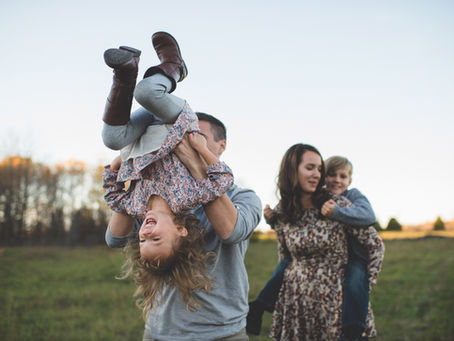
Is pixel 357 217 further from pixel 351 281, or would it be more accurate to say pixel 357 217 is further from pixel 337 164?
pixel 337 164

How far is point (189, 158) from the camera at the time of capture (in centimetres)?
207

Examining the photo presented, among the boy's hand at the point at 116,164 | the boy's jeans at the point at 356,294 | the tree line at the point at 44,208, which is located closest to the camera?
the boy's hand at the point at 116,164

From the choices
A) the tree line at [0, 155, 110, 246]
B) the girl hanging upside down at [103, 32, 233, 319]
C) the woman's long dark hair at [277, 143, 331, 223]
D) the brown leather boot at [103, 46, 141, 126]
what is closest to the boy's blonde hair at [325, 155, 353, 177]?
the woman's long dark hair at [277, 143, 331, 223]

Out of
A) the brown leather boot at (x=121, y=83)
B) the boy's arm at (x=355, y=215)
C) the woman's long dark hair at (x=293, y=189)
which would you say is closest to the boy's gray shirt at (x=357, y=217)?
the boy's arm at (x=355, y=215)

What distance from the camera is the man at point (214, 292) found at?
211 cm

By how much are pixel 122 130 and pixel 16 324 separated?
7.25 metres

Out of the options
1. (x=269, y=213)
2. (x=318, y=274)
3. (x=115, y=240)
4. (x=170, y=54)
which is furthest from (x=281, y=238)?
(x=170, y=54)

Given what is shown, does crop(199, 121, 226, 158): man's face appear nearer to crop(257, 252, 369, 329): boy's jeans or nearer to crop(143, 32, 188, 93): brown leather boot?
crop(143, 32, 188, 93): brown leather boot

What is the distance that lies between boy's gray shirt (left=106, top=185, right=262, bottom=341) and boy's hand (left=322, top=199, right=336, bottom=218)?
1283mm

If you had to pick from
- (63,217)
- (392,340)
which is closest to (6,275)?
(392,340)

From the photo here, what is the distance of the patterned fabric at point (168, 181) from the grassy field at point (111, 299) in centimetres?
358

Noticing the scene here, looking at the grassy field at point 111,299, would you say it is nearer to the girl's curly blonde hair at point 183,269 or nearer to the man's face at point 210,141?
the girl's curly blonde hair at point 183,269

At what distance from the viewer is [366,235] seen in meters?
3.52

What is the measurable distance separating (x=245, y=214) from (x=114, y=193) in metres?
0.77
